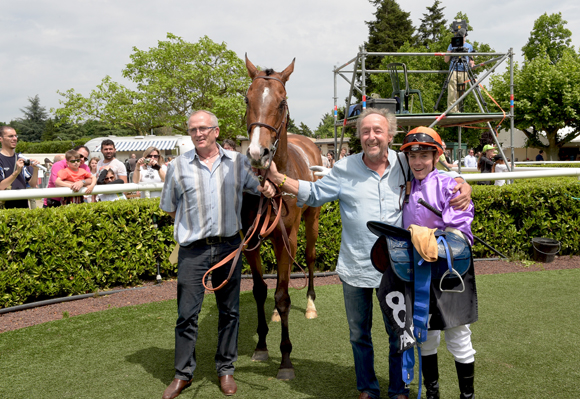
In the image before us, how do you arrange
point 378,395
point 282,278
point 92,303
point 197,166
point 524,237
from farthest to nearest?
1. point 524,237
2. point 92,303
3. point 282,278
4. point 197,166
5. point 378,395

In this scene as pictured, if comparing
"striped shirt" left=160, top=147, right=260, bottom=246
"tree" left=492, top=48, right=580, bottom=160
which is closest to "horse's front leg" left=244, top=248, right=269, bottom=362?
"striped shirt" left=160, top=147, right=260, bottom=246

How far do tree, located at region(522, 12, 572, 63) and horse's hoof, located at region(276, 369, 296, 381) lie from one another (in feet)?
130

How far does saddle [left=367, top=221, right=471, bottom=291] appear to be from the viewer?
7.44ft

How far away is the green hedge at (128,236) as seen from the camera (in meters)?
4.78

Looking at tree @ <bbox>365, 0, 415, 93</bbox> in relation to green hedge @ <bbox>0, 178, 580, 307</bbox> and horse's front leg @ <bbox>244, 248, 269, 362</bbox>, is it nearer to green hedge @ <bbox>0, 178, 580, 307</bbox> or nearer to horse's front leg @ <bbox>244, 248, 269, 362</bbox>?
green hedge @ <bbox>0, 178, 580, 307</bbox>

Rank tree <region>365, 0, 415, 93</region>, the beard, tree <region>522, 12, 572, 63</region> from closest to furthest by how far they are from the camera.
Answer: the beard
tree <region>522, 12, 572, 63</region>
tree <region>365, 0, 415, 93</region>

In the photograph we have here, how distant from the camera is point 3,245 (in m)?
4.64

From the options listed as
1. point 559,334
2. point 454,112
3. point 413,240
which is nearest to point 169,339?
point 413,240

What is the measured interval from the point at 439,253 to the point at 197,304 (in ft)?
5.74

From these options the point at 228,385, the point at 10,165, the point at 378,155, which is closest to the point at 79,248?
the point at 10,165

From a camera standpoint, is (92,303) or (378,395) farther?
(92,303)

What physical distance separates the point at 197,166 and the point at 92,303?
296 centimetres

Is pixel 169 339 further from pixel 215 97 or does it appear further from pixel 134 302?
pixel 215 97

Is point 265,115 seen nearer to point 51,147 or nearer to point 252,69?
point 252,69
